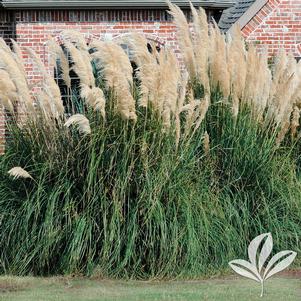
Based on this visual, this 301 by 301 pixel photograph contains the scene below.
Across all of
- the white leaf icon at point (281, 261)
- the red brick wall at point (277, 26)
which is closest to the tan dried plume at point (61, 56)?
the white leaf icon at point (281, 261)

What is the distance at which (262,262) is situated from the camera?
9109 mm

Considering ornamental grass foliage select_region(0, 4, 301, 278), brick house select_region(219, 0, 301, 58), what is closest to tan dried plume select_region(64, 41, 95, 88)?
ornamental grass foliage select_region(0, 4, 301, 278)

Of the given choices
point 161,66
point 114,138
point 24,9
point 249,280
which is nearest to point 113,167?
point 114,138

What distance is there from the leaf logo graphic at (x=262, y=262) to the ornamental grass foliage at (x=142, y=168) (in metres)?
0.17

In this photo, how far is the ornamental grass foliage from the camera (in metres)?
9.41

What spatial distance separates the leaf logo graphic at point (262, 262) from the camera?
8.97 m

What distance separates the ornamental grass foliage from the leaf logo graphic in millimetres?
168

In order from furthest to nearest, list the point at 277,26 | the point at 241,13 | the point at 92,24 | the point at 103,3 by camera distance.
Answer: the point at 241,13 → the point at 92,24 → the point at 277,26 → the point at 103,3

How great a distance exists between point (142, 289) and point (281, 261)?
63.2 inches

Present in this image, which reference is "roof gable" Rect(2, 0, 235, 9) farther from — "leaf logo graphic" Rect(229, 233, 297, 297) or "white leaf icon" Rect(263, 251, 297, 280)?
"white leaf icon" Rect(263, 251, 297, 280)

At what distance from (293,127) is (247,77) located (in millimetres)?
789

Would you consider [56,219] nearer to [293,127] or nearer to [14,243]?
[14,243]

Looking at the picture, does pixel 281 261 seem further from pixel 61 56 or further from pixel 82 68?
pixel 61 56

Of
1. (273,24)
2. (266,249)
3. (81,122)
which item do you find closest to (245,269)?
(266,249)
